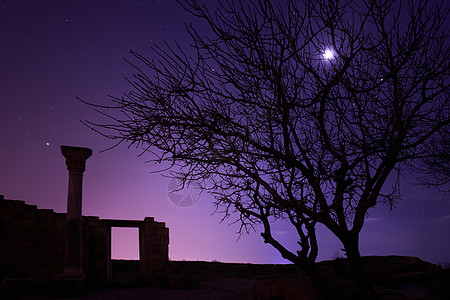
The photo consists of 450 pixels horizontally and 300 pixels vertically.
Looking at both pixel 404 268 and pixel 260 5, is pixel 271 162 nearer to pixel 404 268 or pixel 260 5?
pixel 260 5

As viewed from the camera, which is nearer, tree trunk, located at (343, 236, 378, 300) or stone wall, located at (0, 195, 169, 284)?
tree trunk, located at (343, 236, 378, 300)

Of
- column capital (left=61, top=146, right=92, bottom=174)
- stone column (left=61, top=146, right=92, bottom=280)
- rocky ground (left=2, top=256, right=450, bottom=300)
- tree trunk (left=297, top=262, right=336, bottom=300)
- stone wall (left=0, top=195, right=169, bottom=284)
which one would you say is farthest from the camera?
stone wall (left=0, top=195, right=169, bottom=284)

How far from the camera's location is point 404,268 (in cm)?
1872

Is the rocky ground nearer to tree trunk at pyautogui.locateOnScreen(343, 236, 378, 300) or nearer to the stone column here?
tree trunk at pyautogui.locateOnScreen(343, 236, 378, 300)

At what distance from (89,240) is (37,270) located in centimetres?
303

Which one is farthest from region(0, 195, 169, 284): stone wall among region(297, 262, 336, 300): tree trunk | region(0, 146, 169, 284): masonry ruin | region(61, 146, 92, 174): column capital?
region(297, 262, 336, 300): tree trunk

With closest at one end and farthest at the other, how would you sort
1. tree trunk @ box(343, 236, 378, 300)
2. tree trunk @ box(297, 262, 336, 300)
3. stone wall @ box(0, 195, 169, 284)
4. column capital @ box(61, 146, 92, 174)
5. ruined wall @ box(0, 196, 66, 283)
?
tree trunk @ box(343, 236, 378, 300) → tree trunk @ box(297, 262, 336, 300) → column capital @ box(61, 146, 92, 174) → ruined wall @ box(0, 196, 66, 283) → stone wall @ box(0, 195, 169, 284)

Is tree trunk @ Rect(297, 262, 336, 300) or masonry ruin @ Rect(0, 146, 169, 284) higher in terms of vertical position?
masonry ruin @ Rect(0, 146, 169, 284)

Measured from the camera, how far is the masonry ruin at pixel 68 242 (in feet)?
53.7

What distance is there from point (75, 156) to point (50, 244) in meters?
4.55

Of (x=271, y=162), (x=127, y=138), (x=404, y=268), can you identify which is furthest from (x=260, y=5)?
(x=404, y=268)

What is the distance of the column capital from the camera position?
53.4 ft

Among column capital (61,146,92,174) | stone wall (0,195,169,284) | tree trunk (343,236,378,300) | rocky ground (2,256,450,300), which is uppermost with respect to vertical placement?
column capital (61,146,92,174)

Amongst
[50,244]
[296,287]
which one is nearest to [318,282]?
[296,287]
